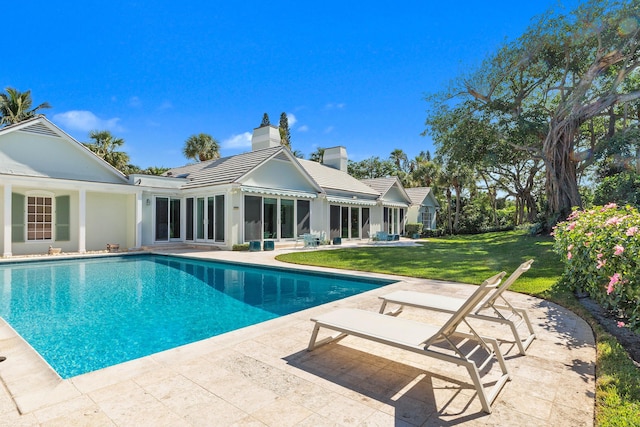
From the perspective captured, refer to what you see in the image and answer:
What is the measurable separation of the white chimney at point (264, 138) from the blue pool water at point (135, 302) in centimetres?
1463

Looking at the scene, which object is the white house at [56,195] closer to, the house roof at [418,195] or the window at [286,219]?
the window at [286,219]

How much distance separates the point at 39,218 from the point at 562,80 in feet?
115

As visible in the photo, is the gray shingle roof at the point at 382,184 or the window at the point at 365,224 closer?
the window at the point at 365,224

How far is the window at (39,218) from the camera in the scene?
61.6 ft

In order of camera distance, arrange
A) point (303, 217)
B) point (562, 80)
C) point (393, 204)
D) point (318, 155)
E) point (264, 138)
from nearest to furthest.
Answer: point (562, 80)
point (303, 217)
point (264, 138)
point (393, 204)
point (318, 155)

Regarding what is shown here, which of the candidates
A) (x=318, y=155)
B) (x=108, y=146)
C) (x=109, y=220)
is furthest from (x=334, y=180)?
(x=318, y=155)

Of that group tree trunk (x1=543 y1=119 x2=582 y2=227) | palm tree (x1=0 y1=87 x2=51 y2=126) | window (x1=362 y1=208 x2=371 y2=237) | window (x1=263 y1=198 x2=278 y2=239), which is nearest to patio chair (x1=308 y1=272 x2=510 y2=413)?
window (x1=263 y1=198 x2=278 y2=239)

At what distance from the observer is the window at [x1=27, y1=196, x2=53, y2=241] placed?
1877cm

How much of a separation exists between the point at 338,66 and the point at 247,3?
9552mm

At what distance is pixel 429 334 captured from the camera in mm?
4184

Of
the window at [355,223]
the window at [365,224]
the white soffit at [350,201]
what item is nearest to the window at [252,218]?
the white soffit at [350,201]

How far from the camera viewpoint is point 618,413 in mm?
3311

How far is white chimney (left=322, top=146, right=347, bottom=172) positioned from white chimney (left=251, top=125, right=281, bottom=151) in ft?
29.2

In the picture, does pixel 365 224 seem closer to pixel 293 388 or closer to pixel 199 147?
pixel 199 147
